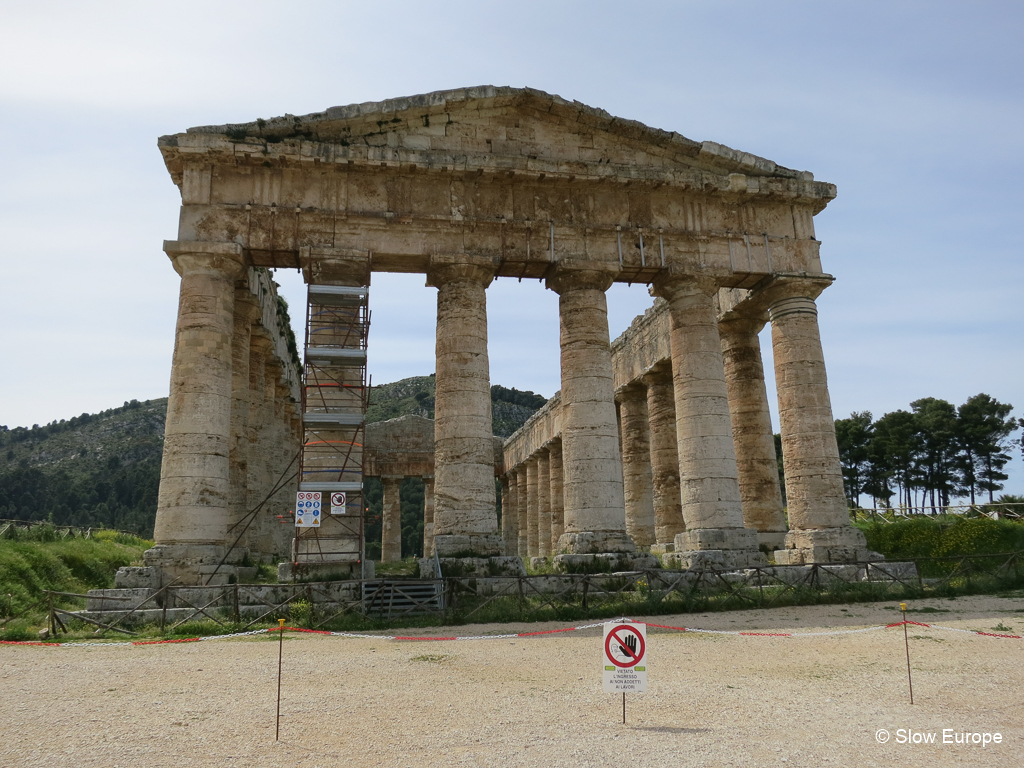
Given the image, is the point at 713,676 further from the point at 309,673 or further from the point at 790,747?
the point at 309,673

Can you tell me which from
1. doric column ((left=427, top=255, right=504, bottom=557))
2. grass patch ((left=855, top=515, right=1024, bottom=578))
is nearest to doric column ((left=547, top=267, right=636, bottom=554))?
doric column ((left=427, top=255, right=504, bottom=557))

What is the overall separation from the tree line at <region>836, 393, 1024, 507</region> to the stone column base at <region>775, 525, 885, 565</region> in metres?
40.5

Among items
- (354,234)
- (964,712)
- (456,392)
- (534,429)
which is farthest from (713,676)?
(534,429)

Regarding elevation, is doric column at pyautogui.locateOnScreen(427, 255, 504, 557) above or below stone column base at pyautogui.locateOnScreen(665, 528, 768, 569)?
above

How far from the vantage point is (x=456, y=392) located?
60.3 feet

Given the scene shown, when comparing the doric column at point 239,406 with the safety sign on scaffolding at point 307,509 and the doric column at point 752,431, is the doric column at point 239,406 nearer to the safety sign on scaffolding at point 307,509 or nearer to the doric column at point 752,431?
the safety sign on scaffolding at point 307,509

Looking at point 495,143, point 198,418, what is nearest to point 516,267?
point 495,143

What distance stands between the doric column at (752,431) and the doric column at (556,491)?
45.2 ft

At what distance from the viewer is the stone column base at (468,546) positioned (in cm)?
1709

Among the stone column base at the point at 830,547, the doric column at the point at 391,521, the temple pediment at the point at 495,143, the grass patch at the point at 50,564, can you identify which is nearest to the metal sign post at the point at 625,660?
the stone column base at the point at 830,547

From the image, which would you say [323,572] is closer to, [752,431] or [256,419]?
[256,419]

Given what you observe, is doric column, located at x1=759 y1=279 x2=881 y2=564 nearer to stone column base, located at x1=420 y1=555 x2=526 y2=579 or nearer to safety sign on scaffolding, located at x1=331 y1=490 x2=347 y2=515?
stone column base, located at x1=420 y1=555 x2=526 y2=579

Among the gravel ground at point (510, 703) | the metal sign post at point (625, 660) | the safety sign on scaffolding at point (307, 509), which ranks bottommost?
the gravel ground at point (510, 703)

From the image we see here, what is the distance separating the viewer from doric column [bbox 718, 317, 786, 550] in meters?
22.2
